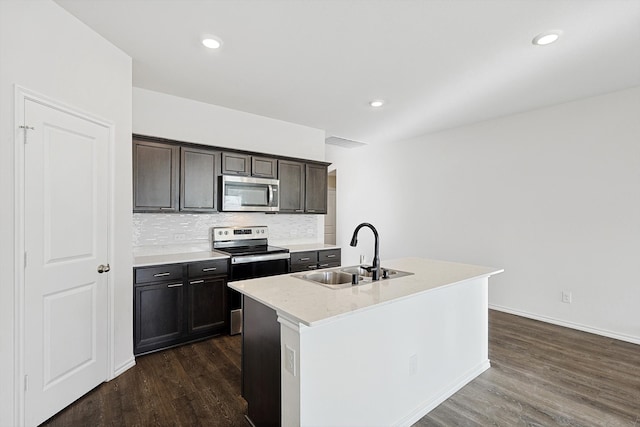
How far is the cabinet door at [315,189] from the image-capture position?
186 inches

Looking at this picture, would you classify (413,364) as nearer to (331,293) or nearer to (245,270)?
(331,293)

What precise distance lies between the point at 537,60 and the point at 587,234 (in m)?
2.22

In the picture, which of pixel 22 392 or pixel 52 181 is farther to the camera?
pixel 52 181

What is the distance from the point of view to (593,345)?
3275 millimetres

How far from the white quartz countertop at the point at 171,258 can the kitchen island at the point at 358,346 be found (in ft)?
4.69

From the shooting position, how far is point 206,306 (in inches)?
130

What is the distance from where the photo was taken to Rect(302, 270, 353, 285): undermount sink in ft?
7.64

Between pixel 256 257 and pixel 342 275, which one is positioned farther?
pixel 256 257

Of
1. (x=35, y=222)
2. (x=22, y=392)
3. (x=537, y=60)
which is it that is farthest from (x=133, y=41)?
(x=537, y=60)

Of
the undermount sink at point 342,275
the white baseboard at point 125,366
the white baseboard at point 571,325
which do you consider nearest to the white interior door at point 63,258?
the white baseboard at point 125,366

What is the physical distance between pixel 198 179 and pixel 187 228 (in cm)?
64

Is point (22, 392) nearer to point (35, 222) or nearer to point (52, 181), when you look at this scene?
point (35, 222)

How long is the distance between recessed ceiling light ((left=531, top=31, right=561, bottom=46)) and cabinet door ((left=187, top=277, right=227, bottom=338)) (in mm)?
3591

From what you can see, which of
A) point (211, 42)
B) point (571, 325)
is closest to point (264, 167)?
point (211, 42)
